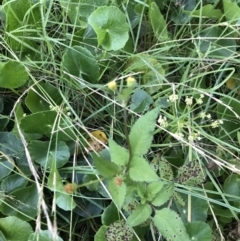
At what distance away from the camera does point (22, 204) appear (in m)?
0.77

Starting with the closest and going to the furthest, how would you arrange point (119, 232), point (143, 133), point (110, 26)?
point (143, 133) → point (119, 232) → point (110, 26)

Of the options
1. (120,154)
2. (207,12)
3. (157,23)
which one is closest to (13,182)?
(120,154)

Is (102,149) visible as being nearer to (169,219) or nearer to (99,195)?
(99,195)

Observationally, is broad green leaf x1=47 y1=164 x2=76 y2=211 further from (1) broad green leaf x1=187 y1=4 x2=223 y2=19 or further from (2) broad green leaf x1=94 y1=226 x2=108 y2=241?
(1) broad green leaf x1=187 y1=4 x2=223 y2=19

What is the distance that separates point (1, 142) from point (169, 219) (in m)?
0.36

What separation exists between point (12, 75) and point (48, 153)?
0.53 feet

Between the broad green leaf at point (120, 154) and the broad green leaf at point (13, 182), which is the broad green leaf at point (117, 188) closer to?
the broad green leaf at point (120, 154)

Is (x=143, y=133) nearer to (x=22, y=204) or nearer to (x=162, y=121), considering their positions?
(x=162, y=121)

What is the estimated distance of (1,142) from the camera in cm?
83

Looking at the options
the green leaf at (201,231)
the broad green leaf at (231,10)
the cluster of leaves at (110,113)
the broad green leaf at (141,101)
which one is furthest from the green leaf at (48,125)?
the broad green leaf at (231,10)

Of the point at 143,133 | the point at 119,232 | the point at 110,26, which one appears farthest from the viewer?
the point at 110,26

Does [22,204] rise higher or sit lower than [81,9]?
lower

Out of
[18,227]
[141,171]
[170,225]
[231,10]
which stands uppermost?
[231,10]

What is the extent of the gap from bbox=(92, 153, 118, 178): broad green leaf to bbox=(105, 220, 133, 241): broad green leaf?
15 cm
